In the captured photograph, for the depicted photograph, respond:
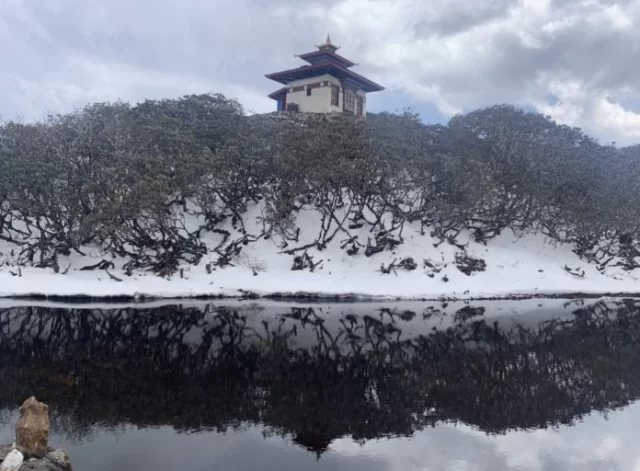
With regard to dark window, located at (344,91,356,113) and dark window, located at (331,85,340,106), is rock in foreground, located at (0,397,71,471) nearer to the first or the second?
dark window, located at (331,85,340,106)

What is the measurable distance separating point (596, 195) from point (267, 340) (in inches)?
1328

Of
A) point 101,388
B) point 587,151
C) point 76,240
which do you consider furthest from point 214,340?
point 587,151

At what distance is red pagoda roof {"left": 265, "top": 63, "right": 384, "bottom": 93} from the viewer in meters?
57.5

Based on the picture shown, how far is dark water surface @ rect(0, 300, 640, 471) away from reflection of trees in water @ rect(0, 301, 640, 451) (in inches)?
2.8

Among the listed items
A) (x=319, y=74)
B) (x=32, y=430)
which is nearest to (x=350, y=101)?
(x=319, y=74)

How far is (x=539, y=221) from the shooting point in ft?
149

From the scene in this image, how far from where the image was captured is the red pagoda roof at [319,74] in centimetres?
5747

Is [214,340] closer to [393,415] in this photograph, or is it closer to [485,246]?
[393,415]

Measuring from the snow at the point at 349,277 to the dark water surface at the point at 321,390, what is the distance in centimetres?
557

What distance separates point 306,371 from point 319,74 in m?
46.3

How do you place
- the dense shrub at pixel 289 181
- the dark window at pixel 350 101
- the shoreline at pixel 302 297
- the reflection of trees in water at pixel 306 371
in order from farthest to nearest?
the dark window at pixel 350 101
the dense shrub at pixel 289 181
the shoreline at pixel 302 297
the reflection of trees in water at pixel 306 371

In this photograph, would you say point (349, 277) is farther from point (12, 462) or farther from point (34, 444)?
point (12, 462)

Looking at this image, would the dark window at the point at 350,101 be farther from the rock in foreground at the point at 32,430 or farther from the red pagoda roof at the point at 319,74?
the rock in foreground at the point at 32,430

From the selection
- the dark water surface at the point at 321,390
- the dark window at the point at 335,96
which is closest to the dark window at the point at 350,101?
the dark window at the point at 335,96
